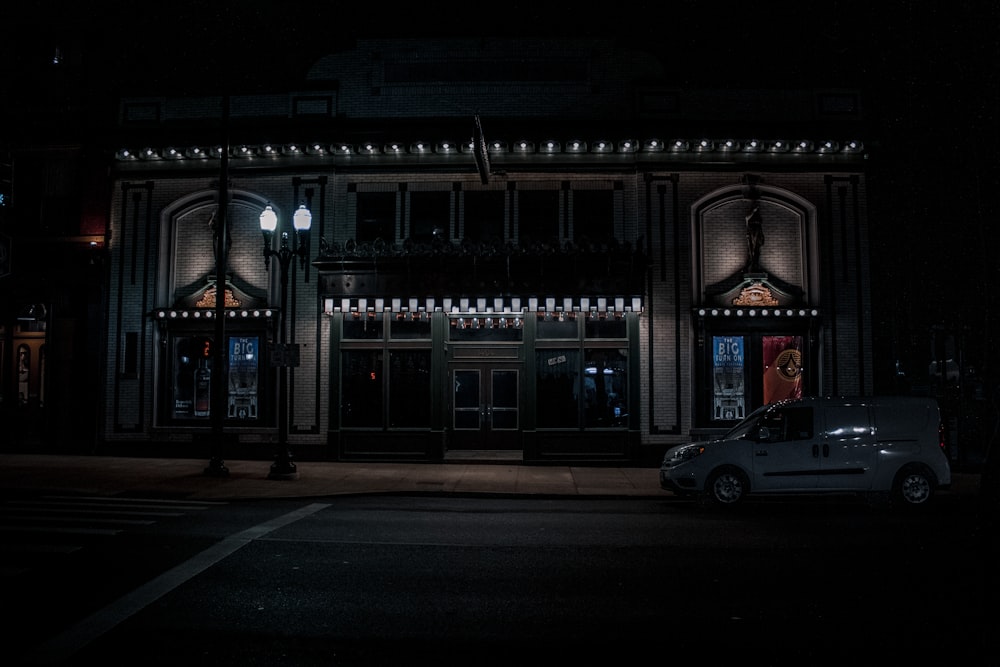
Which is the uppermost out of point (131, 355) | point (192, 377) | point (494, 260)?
point (494, 260)

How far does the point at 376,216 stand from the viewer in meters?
19.7

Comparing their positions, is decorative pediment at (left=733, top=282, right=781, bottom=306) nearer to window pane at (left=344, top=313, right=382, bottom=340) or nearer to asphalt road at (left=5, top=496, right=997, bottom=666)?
asphalt road at (left=5, top=496, right=997, bottom=666)

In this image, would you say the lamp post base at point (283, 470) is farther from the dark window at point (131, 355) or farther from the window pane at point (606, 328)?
the window pane at point (606, 328)

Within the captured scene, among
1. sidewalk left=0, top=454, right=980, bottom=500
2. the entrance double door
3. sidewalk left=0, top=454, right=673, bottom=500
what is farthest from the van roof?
the entrance double door

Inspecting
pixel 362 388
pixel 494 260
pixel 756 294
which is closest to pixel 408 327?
pixel 362 388

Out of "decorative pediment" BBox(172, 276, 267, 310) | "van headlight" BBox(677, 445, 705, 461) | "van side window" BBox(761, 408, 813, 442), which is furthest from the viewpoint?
→ "decorative pediment" BBox(172, 276, 267, 310)

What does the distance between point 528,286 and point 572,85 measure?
218 inches

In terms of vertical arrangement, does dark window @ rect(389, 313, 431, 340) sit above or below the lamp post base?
above

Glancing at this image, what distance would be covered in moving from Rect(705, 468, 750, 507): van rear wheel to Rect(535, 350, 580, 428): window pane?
635 centimetres

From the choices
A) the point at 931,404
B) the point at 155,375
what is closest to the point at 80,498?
the point at 155,375

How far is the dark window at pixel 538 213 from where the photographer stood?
19.5 m

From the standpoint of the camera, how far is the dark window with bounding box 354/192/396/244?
19.6 metres

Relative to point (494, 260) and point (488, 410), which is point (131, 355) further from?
point (494, 260)

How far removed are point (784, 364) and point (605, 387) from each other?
448cm
